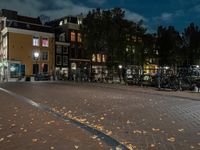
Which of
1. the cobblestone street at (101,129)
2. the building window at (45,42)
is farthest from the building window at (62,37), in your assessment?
the cobblestone street at (101,129)

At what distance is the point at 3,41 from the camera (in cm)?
5156

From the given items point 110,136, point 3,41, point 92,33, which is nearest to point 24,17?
point 3,41

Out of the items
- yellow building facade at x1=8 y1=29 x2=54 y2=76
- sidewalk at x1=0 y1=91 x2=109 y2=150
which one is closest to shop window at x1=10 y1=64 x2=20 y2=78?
yellow building facade at x1=8 y1=29 x2=54 y2=76

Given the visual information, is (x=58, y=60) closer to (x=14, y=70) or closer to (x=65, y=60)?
(x=65, y=60)

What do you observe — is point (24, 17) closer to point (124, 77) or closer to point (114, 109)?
point (124, 77)

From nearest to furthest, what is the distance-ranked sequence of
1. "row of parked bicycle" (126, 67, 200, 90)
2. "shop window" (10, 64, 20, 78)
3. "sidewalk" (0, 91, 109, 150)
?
"sidewalk" (0, 91, 109, 150)
"row of parked bicycle" (126, 67, 200, 90)
"shop window" (10, 64, 20, 78)

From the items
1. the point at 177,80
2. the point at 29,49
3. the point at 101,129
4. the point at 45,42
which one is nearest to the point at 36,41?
the point at 45,42

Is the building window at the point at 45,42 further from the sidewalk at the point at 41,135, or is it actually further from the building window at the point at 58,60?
the sidewalk at the point at 41,135

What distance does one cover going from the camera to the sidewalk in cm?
553

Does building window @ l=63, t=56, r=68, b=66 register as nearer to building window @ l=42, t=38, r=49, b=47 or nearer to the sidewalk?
building window @ l=42, t=38, r=49, b=47

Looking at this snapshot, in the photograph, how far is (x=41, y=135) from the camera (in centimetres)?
639

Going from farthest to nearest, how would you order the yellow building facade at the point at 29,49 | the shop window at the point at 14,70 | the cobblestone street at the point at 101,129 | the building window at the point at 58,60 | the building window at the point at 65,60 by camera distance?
the building window at the point at 65,60 < the building window at the point at 58,60 < the yellow building facade at the point at 29,49 < the shop window at the point at 14,70 < the cobblestone street at the point at 101,129

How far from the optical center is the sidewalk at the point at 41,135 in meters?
5.53

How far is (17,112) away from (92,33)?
95.2 ft
